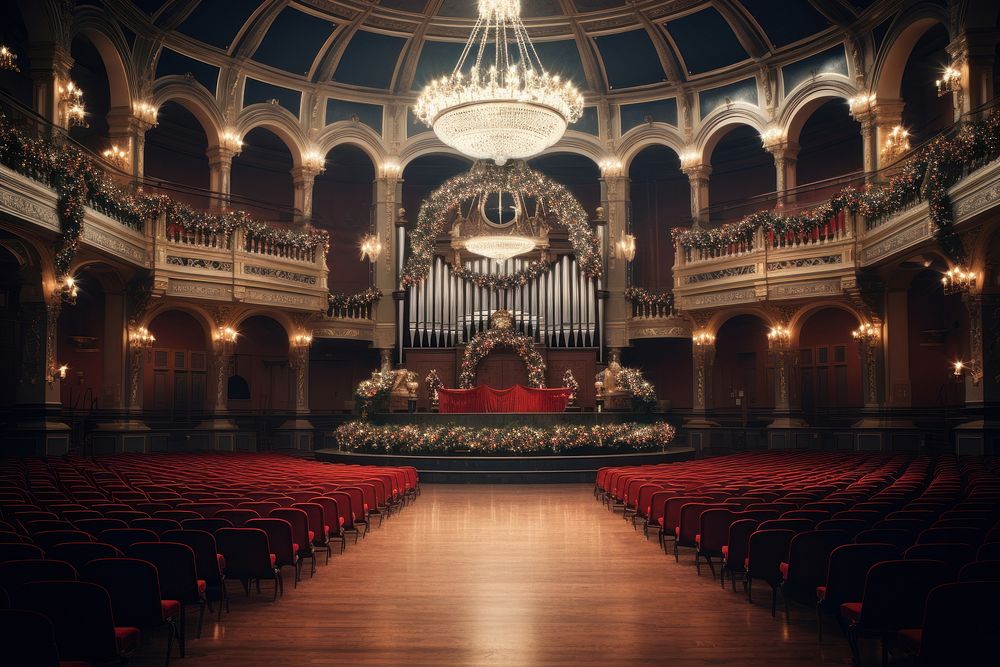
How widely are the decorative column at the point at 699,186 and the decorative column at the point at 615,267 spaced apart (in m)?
1.90

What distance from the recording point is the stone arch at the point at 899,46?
642 inches

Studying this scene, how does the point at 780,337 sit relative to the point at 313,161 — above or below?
below

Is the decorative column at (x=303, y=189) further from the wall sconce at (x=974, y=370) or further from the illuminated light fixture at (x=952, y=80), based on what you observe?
the wall sconce at (x=974, y=370)

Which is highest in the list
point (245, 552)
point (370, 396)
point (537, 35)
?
point (537, 35)

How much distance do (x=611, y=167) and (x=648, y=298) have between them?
3994mm

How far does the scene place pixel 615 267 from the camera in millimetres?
23109

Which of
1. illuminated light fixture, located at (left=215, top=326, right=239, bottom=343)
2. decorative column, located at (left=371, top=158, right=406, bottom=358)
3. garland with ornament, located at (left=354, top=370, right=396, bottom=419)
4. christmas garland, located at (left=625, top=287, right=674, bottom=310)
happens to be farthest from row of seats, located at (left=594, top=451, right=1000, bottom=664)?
decorative column, located at (left=371, top=158, right=406, bottom=358)

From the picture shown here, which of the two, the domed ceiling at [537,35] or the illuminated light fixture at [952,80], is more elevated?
the domed ceiling at [537,35]

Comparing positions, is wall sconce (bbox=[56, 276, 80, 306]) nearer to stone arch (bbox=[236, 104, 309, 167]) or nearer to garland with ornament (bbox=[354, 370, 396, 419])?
garland with ornament (bbox=[354, 370, 396, 419])

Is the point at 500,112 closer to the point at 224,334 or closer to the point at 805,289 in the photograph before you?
the point at 805,289

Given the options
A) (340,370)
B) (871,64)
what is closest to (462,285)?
(340,370)

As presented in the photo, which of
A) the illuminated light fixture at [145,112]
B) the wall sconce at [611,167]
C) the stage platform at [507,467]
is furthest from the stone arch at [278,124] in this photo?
the stage platform at [507,467]

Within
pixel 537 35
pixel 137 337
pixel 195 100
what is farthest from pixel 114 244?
pixel 537 35

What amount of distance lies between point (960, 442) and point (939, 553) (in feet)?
33.3
